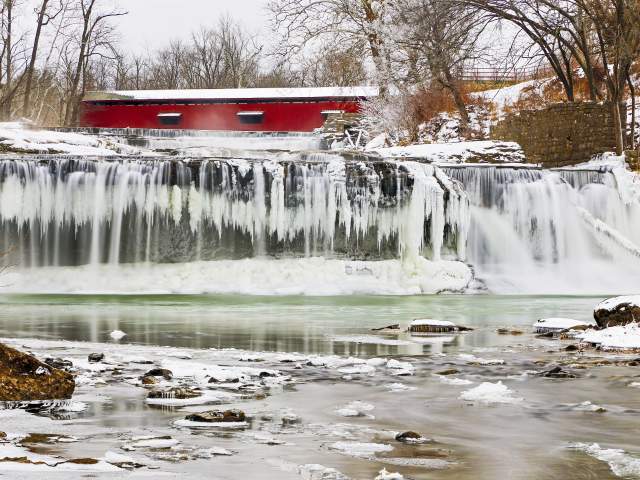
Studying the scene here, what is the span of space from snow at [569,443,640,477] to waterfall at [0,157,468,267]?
17.1 metres

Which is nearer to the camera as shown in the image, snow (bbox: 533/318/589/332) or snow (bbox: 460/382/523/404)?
snow (bbox: 460/382/523/404)

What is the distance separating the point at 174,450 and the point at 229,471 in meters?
0.54

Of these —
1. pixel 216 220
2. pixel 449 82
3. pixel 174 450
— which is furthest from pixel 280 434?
pixel 449 82

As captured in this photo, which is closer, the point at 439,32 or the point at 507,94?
the point at 439,32

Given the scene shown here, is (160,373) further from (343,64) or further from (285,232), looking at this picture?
(343,64)

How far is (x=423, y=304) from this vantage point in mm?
18312

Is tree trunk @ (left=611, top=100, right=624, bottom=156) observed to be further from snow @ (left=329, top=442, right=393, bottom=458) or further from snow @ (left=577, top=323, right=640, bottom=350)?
snow @ (left=329, top=442, right=393, bottom=458)

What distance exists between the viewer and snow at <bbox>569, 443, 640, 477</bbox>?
4.67 meters

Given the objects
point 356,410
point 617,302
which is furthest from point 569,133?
point 356,410

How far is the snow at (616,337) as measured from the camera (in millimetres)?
10031

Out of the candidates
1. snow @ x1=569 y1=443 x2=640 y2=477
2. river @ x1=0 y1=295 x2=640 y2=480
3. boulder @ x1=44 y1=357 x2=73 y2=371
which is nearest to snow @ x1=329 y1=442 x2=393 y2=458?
river @ x1=0 y1=295 x2=640 y2=480

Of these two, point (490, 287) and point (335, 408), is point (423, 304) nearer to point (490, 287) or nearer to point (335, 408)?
point (490, 287)

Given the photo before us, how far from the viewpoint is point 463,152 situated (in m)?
27.6

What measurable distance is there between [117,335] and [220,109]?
115 feet
